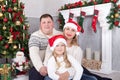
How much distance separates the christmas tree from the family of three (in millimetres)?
893

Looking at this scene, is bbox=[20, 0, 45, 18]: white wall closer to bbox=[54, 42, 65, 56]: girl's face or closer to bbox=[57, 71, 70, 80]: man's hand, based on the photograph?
bbox=[54, 42, 65, 56]: girl's face

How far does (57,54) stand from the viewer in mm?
2080

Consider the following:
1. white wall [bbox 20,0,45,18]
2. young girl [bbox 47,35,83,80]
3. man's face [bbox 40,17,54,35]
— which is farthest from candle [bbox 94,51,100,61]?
white wall [bbox 20,0,45,18]

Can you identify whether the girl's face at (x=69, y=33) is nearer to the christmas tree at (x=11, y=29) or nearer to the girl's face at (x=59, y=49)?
the girl's face at (x=59, y=49)

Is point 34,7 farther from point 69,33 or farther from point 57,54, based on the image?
point 57,54

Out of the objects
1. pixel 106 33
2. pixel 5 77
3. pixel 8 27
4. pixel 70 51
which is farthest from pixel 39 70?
pixel 106 33

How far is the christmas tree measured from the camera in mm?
3250

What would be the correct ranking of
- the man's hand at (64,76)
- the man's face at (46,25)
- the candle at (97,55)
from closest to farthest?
the man's hand at (64,76), the man's face at (46,25), the candle at (97,55)

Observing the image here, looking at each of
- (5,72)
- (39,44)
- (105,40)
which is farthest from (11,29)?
(105,40)

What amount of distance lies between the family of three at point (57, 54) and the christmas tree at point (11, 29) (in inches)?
35.1

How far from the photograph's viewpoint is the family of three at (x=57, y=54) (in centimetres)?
205

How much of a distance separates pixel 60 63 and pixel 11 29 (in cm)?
155

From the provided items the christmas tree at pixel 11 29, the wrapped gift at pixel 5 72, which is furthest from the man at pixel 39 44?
the christmas tree at pixel 11 29

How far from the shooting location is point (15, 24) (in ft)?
11.0
